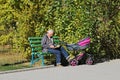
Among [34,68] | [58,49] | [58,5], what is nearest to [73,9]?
[58,5]

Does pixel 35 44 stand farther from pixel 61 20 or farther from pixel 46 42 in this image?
pixel 61 20

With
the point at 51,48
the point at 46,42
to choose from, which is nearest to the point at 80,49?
the point at 51,48

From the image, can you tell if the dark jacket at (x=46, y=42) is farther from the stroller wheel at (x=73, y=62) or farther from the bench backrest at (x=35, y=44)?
the stroller wheel at (x=73, y=62)

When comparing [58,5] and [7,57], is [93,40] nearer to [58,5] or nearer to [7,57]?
[58,5]

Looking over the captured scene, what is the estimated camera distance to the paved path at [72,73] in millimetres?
11586

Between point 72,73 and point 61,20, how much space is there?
275 cm

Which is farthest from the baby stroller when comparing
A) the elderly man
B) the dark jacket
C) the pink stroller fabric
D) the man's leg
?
the dark jacket

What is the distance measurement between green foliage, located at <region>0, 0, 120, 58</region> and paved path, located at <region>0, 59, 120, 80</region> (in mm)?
1410

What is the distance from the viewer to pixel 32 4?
1471 centimetres

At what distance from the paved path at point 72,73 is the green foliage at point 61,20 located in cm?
141

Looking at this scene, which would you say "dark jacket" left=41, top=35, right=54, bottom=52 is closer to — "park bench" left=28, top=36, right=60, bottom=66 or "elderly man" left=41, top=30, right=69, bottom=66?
"elderly man" left=41, top=30, right=69, bottom=66

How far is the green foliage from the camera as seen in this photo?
14594 millimetres

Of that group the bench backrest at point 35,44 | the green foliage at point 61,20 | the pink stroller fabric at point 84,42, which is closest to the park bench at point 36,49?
the bench backrest at point 35,44

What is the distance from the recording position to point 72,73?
12367 millimetres
